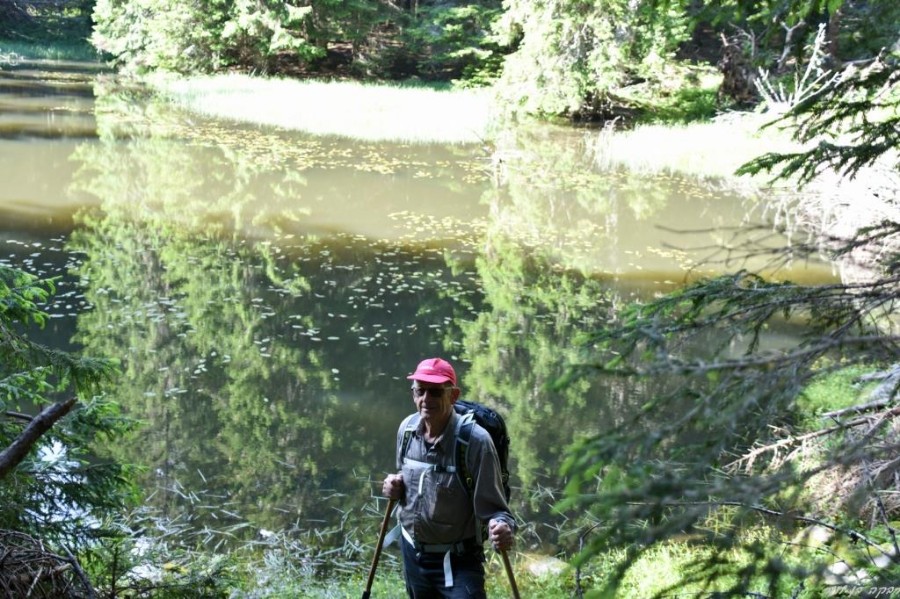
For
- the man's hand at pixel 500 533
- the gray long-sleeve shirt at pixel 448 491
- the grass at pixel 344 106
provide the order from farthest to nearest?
the grass at pixel 344 106, the gray long-sleeve shirt at pixel 448 491, the man's hand at pixel 500 533

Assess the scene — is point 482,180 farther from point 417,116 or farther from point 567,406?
point 567,406

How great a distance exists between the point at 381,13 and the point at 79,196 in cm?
2588

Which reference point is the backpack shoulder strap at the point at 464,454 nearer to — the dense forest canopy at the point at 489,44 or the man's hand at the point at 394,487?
the man's hand at the point at 394,487

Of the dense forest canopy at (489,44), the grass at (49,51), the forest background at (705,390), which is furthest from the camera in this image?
the grass at (49,51)

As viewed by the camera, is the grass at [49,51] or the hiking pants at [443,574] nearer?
the hiking pants at [443,574]

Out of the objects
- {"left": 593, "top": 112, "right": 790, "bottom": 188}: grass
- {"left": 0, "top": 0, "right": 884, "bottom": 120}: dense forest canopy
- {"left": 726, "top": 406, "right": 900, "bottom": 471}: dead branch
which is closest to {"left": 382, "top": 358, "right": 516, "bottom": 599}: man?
{"left": 726, "top": 406, "right": 900, "bottom": 471}: dead branch

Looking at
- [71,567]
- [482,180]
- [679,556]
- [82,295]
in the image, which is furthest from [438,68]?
[71,567]

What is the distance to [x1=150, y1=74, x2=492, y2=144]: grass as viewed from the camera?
24.7 meters

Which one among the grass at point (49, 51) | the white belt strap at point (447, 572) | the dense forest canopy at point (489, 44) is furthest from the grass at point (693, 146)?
the grass at point (49, 51)

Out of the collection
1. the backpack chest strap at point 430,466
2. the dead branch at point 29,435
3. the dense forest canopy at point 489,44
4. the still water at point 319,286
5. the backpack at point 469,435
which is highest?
the dense forest canopy at point 489,44

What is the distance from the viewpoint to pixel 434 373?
11.3 ft

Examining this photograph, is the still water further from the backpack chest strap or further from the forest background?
the backpack chest strap

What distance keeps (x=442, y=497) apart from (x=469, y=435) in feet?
0.83

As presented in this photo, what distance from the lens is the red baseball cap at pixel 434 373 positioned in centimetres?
341
